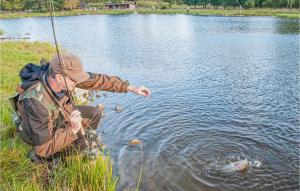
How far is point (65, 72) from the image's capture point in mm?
5078

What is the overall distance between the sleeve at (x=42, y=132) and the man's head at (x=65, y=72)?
0.45m

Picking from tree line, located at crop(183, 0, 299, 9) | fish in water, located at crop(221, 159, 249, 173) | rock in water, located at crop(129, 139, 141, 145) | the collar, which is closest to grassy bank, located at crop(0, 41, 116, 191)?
the collar

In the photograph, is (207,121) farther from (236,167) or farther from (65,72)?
(65,72)

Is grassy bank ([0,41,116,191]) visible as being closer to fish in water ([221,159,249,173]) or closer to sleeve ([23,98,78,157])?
sleeve ([23,98,78,157])

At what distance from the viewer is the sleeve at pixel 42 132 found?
4992 mm

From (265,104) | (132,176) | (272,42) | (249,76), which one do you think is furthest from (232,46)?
(132,176)

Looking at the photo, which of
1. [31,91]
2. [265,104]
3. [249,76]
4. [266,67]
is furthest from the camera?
[266,67]

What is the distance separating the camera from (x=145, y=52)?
25250 mm

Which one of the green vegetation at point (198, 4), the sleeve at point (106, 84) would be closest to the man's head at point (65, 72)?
the sleeve at point (106, 84)

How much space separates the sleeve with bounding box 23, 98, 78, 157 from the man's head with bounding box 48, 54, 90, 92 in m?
0.45

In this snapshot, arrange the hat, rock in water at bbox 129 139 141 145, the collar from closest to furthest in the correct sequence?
1. the hat
2. the collar
3. rock in water at bbox 129 139 141 145

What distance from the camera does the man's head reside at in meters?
5.08

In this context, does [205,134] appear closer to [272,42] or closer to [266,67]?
[266,67]

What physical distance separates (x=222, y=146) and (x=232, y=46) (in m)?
19.6
